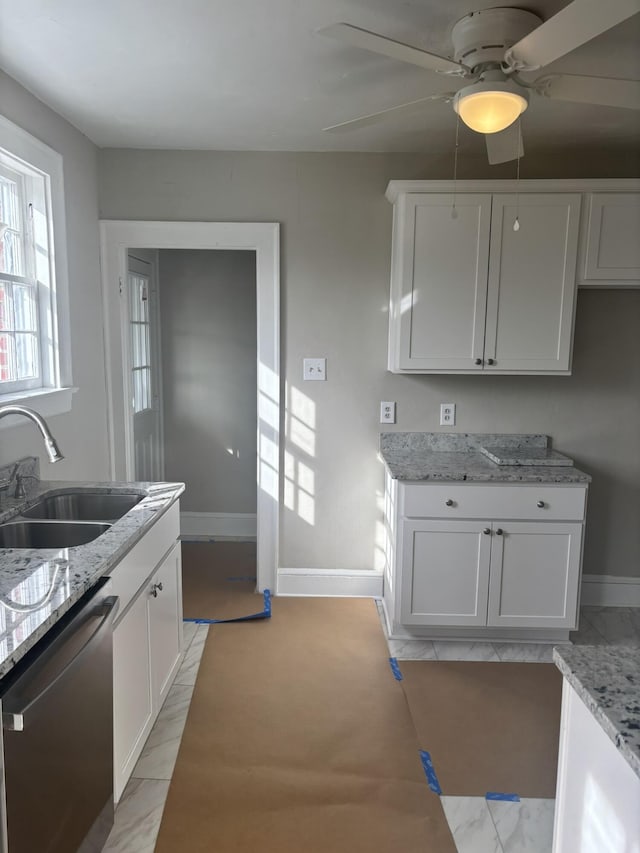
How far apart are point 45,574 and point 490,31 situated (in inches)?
78.3

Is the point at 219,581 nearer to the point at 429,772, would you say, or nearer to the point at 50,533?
the point at 50,533

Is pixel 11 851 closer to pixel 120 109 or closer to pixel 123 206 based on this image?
pixel 120 109

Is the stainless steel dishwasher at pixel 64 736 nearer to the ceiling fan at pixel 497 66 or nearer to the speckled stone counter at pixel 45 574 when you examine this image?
the speckled stone counter at pixel 45 574

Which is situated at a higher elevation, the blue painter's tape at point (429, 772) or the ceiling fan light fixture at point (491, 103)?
the ceiling fan light fixture at point (491, 103)

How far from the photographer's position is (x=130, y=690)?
190 cm

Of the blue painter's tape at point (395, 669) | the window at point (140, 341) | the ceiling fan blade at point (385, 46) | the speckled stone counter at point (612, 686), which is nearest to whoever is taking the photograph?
the speckled stone counter at point (612, 686)

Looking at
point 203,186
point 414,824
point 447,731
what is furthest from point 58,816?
point 203,186

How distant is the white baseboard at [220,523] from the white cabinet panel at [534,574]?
2.07 meters

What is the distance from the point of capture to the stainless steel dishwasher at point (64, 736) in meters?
1.16

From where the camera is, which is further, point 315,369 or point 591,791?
point 315,369

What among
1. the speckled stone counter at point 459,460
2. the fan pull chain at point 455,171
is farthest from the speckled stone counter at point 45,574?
the fan pull chain at point 455,171

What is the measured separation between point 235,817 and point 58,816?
700mm

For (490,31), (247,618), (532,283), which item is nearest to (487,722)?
(247,618)

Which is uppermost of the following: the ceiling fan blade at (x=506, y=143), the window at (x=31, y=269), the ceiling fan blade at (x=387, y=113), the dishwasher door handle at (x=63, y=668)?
the ceiling fan blade at (x=387, y=113)
